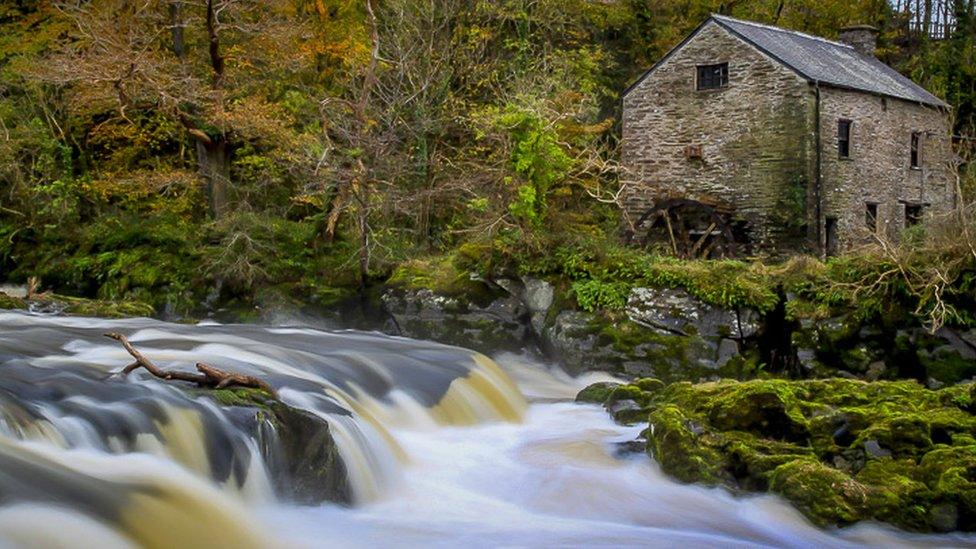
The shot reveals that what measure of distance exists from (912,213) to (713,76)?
741 cm

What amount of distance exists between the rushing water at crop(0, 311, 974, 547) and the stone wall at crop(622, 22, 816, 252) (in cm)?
1420

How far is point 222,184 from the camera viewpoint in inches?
914

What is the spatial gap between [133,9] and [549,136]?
413 inches

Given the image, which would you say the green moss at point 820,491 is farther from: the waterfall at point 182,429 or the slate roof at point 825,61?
the slate roof at point 825,61

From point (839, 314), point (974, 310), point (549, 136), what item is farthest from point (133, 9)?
point (974, 310)

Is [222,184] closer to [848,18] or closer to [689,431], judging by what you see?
[689,431]

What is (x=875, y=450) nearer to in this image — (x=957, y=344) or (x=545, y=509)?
(x=545, y=509)

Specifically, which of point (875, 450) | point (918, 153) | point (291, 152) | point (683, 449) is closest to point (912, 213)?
point (918, 153)

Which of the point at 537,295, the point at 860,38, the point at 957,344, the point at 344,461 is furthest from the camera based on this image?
the point at 860,38

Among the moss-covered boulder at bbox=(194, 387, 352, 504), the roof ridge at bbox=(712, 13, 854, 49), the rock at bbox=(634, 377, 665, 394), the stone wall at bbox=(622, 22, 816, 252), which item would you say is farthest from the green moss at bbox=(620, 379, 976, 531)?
the roof ridge at bbox=(712, 13, 854, 49)

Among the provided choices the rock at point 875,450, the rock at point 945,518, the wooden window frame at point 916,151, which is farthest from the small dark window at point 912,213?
the rock at point 945,518

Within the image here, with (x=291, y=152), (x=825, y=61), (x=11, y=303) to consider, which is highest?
(x=825, y=61)

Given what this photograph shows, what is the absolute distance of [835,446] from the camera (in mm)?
9633

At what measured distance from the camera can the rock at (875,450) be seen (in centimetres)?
933
